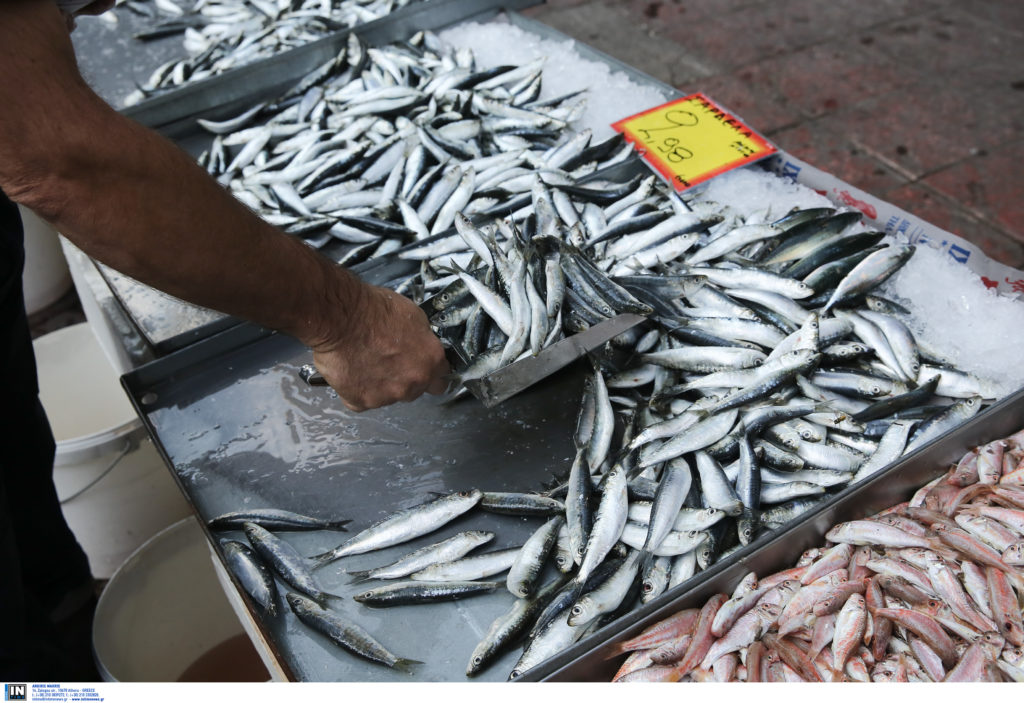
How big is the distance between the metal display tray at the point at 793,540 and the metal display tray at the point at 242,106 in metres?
1.58

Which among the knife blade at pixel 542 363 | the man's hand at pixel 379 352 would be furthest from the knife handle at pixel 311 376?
the knife blade at pixel 542 363

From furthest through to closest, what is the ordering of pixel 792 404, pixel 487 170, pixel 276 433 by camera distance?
pixel 487 170 < pixel 276 433 < pixel 792 404

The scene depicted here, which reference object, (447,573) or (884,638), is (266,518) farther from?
(884,638)

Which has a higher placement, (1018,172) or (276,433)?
(276,433)

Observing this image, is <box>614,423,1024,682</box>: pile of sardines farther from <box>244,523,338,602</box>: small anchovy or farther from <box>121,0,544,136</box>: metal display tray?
<box>121,0,544,136</box>: metal display tray

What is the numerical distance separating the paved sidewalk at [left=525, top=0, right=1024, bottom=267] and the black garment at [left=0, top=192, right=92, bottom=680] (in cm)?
459

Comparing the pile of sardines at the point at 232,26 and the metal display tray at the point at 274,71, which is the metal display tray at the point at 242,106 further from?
the pile of sardines at the point at 232,26

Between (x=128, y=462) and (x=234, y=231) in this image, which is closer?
(x=234, y=231)

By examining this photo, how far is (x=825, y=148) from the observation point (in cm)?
529

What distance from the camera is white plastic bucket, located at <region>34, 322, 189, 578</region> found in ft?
9.47

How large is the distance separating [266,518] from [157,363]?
76 centimetres

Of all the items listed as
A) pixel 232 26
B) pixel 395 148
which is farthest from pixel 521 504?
pixel 232 26

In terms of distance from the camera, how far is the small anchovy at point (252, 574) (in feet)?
6.22

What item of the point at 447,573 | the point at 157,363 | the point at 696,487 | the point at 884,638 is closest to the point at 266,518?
the point at 447,573
